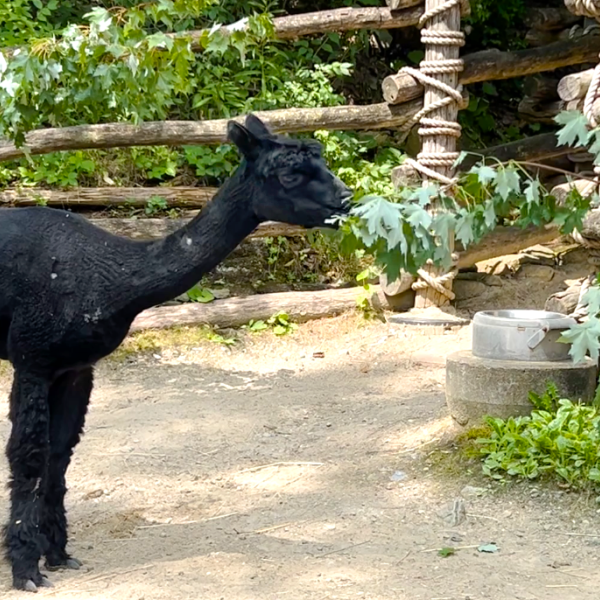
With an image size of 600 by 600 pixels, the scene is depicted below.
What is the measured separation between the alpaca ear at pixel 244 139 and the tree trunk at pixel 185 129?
13.3 feet

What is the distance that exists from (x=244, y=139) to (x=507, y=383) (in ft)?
6.77

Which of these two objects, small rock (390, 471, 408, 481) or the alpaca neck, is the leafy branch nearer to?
the alpaca neck

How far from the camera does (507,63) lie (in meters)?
9.05

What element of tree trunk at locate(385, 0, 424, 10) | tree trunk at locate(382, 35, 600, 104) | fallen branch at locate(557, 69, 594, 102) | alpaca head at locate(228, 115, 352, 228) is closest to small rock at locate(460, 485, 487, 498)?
alpaca head at locate(228, 115, 352, 228)

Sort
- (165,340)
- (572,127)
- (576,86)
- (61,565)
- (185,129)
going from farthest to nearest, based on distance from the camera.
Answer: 1. (185,129)
2. (165,340)
3. (576,86)
4. (61,565)
5. (572,127)

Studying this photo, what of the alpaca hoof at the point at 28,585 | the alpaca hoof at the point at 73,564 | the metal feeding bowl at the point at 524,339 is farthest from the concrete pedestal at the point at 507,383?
the alpaca hoof at the point at 28,585

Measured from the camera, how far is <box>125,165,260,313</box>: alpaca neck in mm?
4449

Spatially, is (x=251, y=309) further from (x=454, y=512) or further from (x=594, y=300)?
(x=594, y=300)

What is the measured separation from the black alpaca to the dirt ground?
56 centimetres

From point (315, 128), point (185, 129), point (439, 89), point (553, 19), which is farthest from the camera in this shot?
point (553, 19)

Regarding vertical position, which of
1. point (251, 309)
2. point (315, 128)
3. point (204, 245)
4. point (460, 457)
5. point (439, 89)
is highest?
point (439, 89)

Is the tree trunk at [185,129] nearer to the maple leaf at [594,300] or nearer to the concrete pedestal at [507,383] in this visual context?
the concrete pedestal at [507,383]

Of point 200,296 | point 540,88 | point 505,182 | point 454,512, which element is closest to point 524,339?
point 454,512

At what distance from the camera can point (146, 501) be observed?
5.55m
